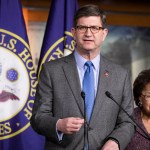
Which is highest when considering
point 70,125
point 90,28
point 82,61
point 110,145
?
point 90,28

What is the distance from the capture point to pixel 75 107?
187cm

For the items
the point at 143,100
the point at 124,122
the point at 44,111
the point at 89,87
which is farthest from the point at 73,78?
the point at 143,100

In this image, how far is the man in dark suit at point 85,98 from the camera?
6.08 ft

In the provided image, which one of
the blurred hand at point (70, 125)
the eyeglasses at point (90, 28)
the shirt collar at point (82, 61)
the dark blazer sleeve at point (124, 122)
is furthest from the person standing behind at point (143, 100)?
the blurred hand at point (70, 125)

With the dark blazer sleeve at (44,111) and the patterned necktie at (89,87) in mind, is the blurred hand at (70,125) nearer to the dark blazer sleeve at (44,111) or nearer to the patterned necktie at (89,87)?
the dark blazer sleeve at (44,111)

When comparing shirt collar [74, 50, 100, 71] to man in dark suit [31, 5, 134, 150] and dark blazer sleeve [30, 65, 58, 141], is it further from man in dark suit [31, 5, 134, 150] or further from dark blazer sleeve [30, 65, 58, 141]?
dark blazer sleeve [30, 65, 58, 141]

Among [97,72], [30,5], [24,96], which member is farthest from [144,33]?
[97,72]

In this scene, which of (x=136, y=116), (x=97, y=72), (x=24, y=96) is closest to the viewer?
(x=97, y=72)

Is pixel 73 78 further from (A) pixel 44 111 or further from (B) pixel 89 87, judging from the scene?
(A) pixel 44 111

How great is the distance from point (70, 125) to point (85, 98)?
28 centimetres

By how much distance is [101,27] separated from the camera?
1.93m

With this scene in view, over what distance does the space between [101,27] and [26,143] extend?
4.90 ft

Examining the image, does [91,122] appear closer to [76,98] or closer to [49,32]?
[76,98]

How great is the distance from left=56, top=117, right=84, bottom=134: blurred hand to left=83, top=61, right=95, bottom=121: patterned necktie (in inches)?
8.3
